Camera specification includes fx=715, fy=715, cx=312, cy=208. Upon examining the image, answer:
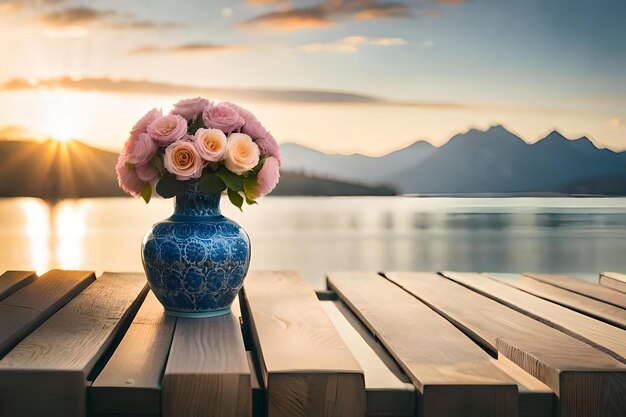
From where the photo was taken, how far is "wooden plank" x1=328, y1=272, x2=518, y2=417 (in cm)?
113

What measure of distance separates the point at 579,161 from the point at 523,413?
5.12 metres

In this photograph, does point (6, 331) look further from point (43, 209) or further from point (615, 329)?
point (43, 209)

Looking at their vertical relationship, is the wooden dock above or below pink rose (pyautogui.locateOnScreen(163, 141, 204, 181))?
below

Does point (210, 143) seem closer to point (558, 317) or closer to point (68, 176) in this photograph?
point (558, 317)

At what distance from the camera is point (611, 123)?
603 centimetres

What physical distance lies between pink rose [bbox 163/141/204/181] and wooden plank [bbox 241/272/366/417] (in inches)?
14.2

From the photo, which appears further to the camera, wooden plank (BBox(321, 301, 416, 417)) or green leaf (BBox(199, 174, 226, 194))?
green leaf (BBox(199, 174, 226, 194))

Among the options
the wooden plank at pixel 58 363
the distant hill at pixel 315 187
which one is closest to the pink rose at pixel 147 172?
the wooden plank at pixel 58 363

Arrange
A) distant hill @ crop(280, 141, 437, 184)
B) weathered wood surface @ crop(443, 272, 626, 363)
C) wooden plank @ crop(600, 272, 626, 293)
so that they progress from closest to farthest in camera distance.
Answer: weathered wood surface @ crop(443, 272, 626, 363)
wooden plank @ crop(600, 272, 626, 293)
distant hill @ crop(280, 141, 437, 184)

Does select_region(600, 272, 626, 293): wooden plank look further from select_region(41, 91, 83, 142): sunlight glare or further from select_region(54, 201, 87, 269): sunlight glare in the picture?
select_region(41, 91, 83, 142): sunlight glare

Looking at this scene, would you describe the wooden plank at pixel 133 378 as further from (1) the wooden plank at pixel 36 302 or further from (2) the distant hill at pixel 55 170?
(2) the distant hill at pixel 55 170

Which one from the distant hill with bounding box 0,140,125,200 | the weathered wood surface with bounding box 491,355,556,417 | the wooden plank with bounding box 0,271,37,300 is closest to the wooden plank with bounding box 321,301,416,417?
the weathered wood surface with bounding box 491,355,556,417

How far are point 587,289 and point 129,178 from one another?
1.43 metres

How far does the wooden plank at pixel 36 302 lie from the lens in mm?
1452
